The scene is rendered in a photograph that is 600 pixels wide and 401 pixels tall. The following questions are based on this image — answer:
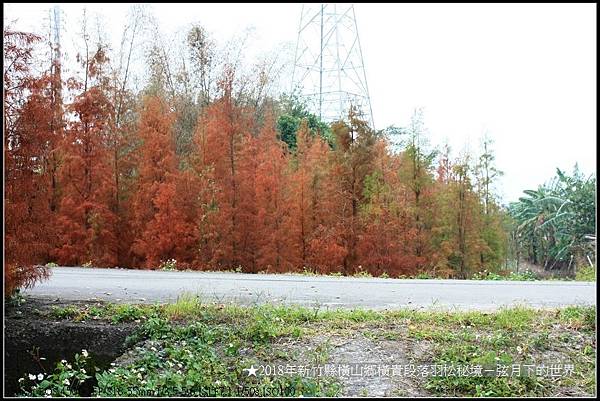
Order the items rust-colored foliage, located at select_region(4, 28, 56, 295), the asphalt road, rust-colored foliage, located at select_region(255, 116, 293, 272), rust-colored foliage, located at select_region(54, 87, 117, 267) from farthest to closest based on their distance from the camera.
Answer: rust-colored foliage, located at select_region(54, 87, 117, 267) < rust-colored foliage, located at select_region(255, 116, 293, 272) < the asphalt road < rust-colored foliage, located at select_region(4, 28, 56, 295)

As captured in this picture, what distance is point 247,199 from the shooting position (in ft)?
31.6

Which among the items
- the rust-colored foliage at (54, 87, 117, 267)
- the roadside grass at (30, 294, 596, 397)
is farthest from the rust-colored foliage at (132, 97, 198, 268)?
the roadside grass at (30, 294, 596, 397)

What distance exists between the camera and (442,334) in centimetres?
414

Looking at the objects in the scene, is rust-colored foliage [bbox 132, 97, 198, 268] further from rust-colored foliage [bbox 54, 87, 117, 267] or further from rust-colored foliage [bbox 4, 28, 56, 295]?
rust-colored foliage [bbox 4, 28, 56, 295]

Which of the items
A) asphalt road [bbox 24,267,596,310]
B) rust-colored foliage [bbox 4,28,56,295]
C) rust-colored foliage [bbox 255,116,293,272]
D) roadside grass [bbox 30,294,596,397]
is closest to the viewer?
roadside grass [bbox 30,294,596,397]

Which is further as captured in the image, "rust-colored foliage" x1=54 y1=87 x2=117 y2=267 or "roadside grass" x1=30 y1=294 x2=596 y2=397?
"rust-colored foliage" x1=54 y1=87 x2=117 y2=267

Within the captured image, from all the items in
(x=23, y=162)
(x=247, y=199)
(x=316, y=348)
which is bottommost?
(x=316, y=348)

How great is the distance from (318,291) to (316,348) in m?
2.17

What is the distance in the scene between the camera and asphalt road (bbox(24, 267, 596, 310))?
539 cm

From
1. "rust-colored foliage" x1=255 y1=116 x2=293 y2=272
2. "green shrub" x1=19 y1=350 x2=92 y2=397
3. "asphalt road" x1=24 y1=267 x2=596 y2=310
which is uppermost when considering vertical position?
"rust-colored foliage" x1=255 y1=116 x2=293 y2=272

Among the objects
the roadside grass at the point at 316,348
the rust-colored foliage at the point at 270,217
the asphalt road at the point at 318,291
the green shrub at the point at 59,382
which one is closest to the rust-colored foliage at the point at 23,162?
the roadside grass at the point at 316,348

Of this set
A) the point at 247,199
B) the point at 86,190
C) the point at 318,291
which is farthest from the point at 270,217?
the point at 318,291

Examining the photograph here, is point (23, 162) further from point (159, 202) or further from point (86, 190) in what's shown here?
point (86, 190)

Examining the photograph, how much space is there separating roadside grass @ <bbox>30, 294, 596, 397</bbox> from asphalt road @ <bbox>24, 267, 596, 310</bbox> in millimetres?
537
